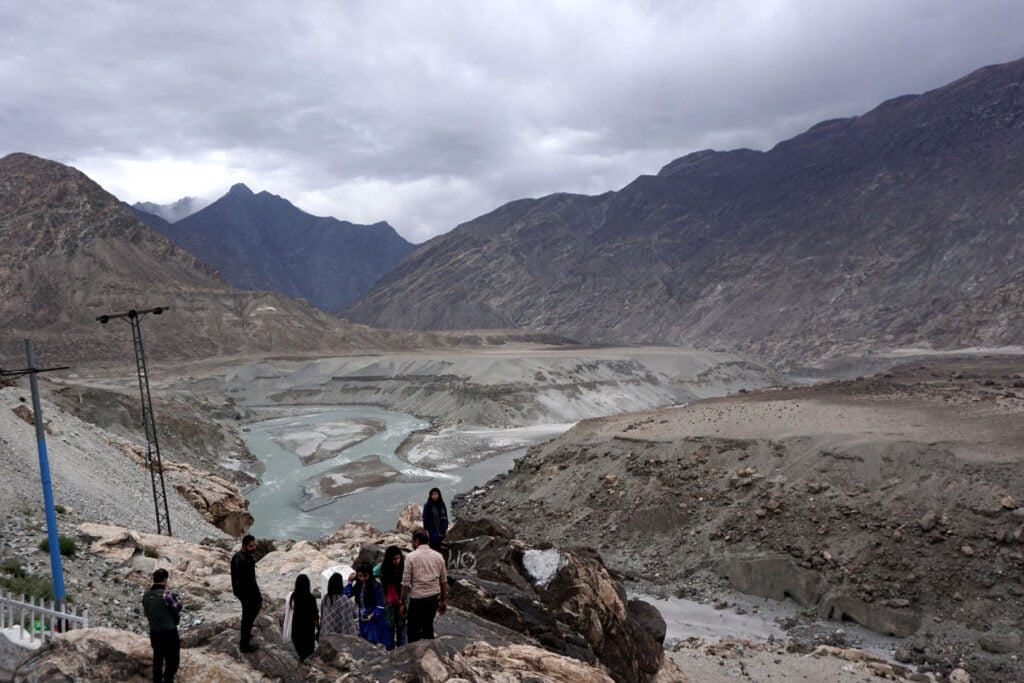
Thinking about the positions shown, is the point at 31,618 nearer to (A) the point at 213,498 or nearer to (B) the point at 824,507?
(A) the point at 213,498

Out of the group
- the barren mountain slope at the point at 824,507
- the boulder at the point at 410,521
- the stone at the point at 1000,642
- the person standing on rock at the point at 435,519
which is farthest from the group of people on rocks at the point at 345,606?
the stone at the point at 1000,642

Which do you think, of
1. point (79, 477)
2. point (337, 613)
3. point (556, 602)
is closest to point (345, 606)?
point (337, 613)

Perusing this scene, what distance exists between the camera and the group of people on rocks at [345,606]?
643cm

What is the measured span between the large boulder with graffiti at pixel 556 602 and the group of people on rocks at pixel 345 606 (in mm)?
1483

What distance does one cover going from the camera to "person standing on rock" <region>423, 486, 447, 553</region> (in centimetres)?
1013

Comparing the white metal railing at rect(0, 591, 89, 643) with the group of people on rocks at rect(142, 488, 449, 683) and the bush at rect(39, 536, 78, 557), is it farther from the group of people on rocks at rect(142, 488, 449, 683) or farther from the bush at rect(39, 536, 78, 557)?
the bush at rect(39, 536, 78, 557)

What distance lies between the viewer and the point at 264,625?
758 centimetres

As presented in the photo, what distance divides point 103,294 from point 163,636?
350 ft

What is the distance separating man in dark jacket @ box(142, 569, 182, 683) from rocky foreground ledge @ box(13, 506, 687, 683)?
220 millimetres

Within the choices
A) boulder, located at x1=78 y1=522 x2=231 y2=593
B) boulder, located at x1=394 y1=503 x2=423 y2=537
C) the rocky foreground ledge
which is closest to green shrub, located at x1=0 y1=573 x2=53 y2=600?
the rocky foreground ledge

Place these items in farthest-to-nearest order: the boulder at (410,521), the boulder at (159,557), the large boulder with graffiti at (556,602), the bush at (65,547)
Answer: the boulder at (410,521)
the boulder at (159,557)
the bush at (65,547)
the large boulder with graffiti at (556,602)

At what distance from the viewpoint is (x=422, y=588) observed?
6.94 m

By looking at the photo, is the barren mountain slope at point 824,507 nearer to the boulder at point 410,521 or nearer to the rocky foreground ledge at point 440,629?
the boulder at point 410,521

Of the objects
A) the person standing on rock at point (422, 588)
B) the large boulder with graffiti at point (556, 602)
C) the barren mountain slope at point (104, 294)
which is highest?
the barren mountain slope at point (104, 294)
